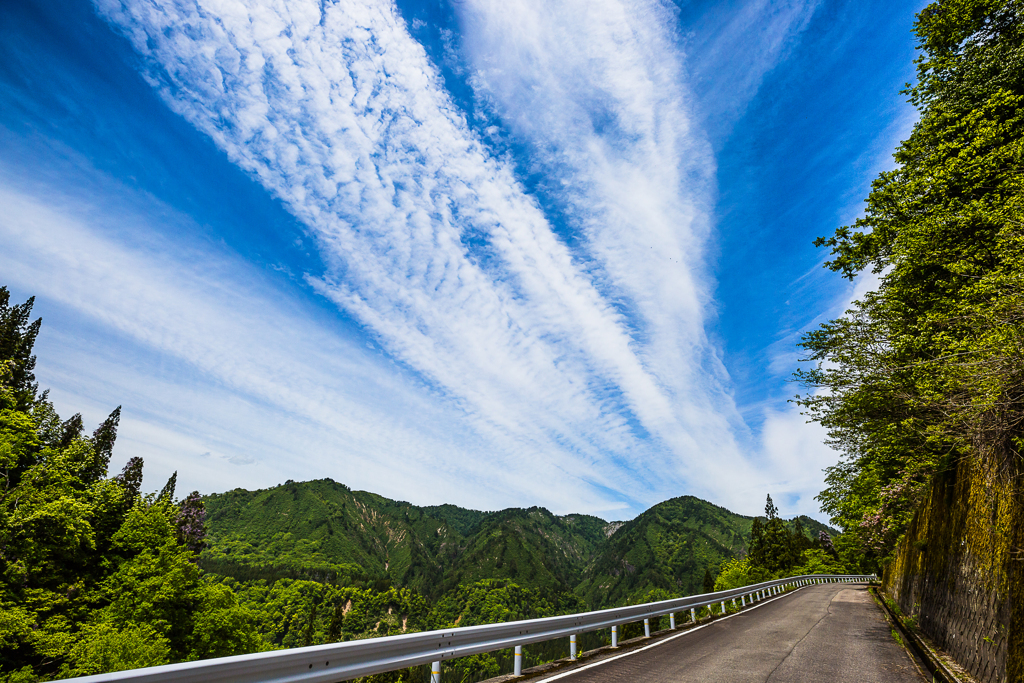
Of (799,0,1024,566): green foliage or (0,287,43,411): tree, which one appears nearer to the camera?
(799,0,1024,566): green foliage

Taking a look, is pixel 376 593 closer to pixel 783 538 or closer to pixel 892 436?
pixel 783 538

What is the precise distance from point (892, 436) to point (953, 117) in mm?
9254

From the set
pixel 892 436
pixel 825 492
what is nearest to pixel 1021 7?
pixel 892 436

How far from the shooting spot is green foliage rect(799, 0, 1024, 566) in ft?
25.3

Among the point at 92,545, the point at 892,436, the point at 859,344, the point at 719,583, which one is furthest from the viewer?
the point at 719,583

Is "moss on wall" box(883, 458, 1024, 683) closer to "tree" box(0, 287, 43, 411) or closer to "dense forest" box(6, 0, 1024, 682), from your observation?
"dense forest" box(6, 0, 1024, 682)

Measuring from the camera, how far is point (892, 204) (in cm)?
1089

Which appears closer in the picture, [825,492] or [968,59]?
[968,59]

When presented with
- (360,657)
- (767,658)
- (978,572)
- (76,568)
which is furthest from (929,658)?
(76,568)

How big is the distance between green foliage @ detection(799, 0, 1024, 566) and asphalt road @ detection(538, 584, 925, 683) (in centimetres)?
443

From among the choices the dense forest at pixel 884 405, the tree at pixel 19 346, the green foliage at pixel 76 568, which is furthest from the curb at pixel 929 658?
the tree at pixel 19 346

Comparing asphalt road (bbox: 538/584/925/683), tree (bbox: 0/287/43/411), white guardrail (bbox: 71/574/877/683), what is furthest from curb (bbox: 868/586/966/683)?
tree (bbox: 0/287/43/411)

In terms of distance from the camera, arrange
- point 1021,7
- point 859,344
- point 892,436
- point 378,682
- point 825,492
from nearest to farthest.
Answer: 1. point 1021,7
2. point 892,436
3. point 859,344
4. point 825,492
5. point 378,682

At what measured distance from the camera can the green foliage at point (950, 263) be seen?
7.70m
